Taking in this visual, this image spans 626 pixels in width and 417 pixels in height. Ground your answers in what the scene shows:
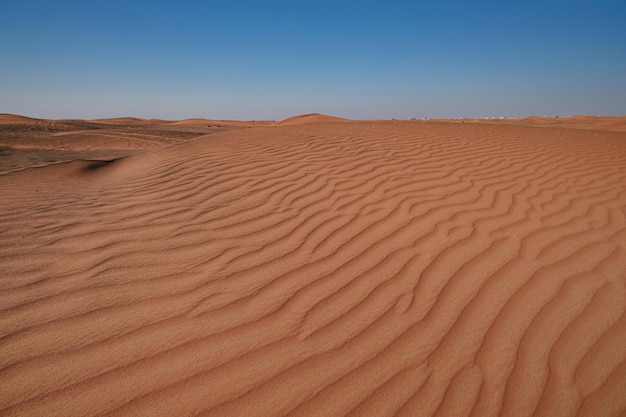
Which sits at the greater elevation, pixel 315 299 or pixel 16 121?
pixel 16 121

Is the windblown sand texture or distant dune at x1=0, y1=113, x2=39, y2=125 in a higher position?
distant dune at x1=0, y1=113, x2=39, y2=125

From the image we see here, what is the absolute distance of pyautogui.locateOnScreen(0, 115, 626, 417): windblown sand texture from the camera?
1.39 m

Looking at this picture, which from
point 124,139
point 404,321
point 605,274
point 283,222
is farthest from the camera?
point 124,139

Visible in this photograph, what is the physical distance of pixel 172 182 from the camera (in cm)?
393

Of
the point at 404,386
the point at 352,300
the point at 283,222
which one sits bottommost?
the point at 404,386

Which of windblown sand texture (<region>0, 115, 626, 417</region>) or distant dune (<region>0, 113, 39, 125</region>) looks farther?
distant dune (<region>0, 113, 39, 125</region>)

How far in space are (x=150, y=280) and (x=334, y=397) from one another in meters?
1.31

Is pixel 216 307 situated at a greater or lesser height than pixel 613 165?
lesser

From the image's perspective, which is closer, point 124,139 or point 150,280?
point 150,280

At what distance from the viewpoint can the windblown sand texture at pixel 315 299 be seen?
4.56 ft

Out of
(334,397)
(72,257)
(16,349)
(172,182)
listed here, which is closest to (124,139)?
(172,182)

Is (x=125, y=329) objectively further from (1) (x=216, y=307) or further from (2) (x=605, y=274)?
(2) (x=605, y=274)

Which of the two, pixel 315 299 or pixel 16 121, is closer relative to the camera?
pixel 315 299

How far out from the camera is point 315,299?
192 cm
